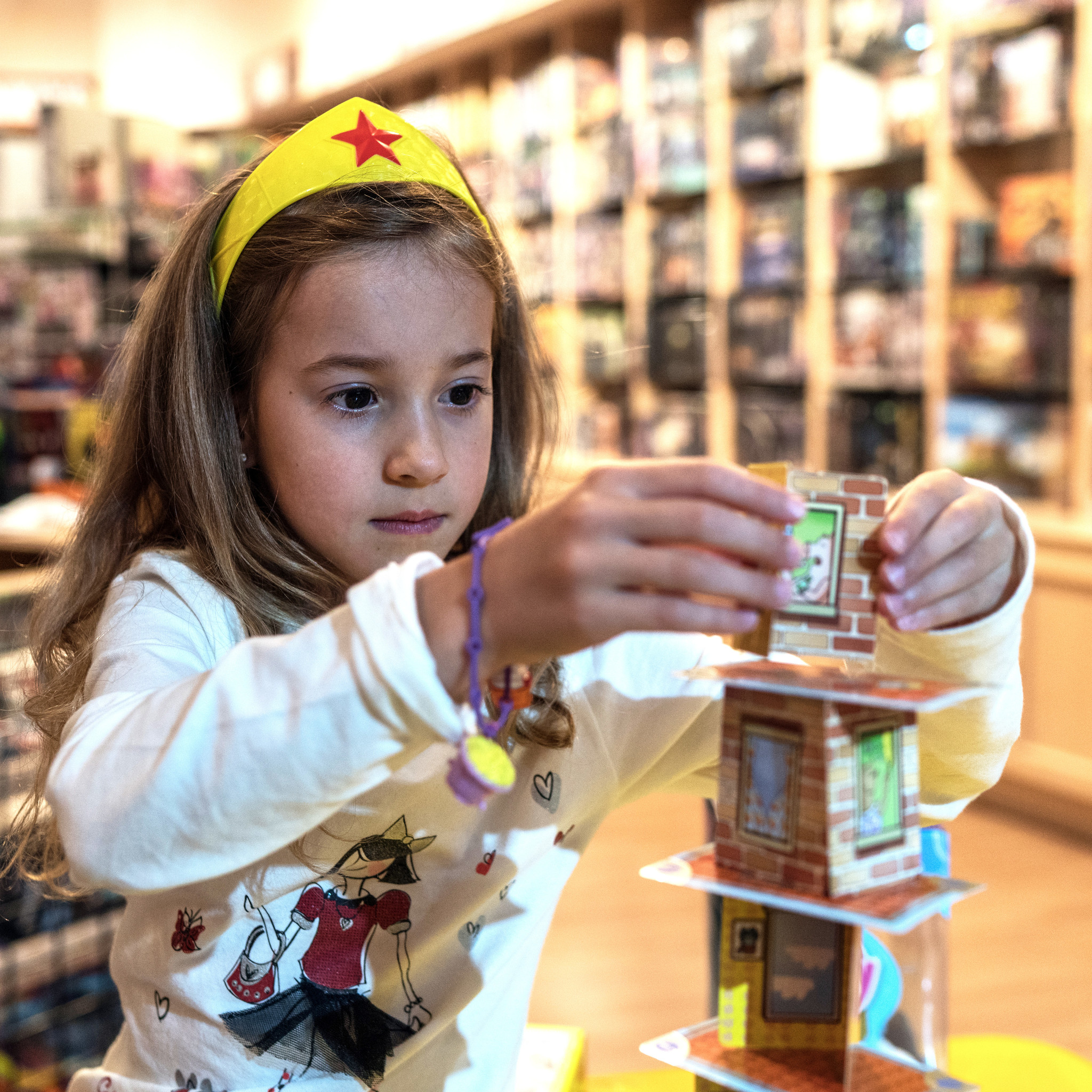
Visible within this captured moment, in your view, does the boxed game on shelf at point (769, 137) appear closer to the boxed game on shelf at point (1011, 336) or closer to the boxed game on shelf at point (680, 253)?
the boxed game on shelf at point (680, 253)

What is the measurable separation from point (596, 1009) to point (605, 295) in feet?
11.4

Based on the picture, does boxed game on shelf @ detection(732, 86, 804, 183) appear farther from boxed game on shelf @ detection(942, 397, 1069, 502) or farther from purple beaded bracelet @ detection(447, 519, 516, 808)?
purple beaded bracelet @ detection(447, 519, 516, 808)

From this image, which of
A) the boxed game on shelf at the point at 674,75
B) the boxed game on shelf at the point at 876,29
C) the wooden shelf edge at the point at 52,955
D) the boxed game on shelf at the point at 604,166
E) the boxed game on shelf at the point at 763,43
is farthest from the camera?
the boxed game on shelf at the point at 604,166

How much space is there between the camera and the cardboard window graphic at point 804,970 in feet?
2.48

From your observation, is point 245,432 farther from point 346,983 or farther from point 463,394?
point 346,983

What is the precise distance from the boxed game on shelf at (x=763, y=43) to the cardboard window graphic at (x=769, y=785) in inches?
149

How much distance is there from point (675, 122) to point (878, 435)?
5.08 ft

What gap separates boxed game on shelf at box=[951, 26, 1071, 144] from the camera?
331 centimetres

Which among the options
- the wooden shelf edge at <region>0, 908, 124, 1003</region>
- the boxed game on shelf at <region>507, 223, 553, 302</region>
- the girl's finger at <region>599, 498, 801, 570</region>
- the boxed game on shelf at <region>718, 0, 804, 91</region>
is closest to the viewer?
the girl's finger at <region>599, 498, 801, 570</region>

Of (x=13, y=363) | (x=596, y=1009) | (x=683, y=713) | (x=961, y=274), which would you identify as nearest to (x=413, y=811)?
(x=683, y=713)

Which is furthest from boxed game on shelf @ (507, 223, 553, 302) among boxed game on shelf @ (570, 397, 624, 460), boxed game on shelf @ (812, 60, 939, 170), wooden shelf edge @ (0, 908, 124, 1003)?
wooden shelf edge @ (0, 908, 124, 1003)

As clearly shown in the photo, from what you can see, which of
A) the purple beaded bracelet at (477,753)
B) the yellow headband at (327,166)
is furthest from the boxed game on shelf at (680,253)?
the purple beaded bracelet at (477,753)

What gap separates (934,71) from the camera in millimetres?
3631

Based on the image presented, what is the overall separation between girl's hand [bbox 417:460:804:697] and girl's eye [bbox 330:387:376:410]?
0.39 meters
